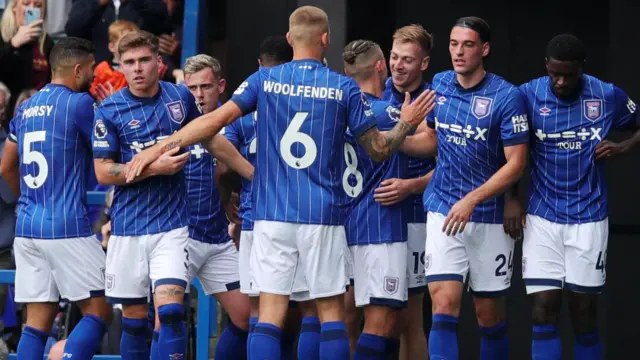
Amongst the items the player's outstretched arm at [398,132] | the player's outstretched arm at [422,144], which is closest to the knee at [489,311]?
the player's outstretched arm at [422,144]

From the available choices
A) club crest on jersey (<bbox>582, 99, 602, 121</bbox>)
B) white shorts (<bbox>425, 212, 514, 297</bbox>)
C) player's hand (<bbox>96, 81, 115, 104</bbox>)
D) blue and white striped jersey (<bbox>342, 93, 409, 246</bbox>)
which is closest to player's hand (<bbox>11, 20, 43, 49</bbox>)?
player's hand (<bbox>96, 81, 115, 104</bbox>)

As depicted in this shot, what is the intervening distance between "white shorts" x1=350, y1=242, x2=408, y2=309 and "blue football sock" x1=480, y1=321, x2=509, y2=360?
56 centimetres

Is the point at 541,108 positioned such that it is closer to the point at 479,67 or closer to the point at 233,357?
the point at 479,67

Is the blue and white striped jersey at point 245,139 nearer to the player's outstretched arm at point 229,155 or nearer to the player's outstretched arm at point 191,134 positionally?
the player's outstretched arm at point 229,155

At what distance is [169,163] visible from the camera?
880cm

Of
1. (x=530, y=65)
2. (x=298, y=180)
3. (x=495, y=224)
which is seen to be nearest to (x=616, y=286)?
Answer: (x=530, y=65)

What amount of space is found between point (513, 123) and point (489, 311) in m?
1.19

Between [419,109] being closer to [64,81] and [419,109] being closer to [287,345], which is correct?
[287,345]

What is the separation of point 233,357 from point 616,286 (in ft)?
10.7

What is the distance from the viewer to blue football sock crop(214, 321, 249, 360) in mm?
9930

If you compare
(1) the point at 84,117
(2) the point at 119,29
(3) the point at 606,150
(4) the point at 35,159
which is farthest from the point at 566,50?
(2) the point at 119,29

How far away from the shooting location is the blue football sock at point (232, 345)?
9930 mm

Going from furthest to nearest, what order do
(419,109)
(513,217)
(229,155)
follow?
(229,155)
(513,217)
(419,109)

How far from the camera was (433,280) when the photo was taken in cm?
912
